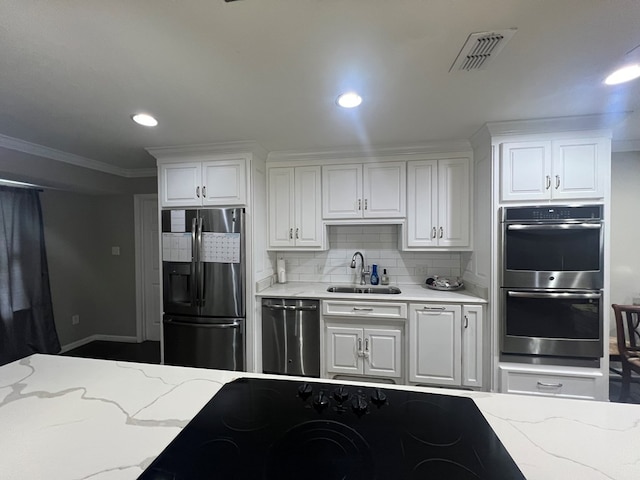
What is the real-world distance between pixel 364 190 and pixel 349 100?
1151 mm

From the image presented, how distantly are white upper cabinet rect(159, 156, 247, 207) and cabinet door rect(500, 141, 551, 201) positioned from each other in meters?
2.29

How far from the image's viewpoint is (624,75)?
1515 millimetres

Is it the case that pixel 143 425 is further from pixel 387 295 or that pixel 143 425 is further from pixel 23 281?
pixel 23 281

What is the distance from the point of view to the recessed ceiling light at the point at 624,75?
146 cm

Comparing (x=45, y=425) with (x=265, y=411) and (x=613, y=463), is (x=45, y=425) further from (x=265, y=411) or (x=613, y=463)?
(x=613, y=463)

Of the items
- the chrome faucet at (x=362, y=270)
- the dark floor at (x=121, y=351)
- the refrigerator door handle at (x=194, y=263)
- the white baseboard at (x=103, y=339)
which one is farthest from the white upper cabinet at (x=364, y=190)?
the white baseboard at (x=103, y=339)

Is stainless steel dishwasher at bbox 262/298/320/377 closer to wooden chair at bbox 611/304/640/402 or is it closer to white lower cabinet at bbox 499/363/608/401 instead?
white lower cabinet at bbox 499/363/608/401

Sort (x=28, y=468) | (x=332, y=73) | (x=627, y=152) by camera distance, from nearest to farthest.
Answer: (x=28, y=468)
(x=332, y=73)
(x=627, y=152)

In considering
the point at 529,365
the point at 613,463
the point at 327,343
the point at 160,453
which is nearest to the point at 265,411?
the point at 160,453

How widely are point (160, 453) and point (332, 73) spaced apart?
171 cm

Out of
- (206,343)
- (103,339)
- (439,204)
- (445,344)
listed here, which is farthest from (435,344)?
(103,339)

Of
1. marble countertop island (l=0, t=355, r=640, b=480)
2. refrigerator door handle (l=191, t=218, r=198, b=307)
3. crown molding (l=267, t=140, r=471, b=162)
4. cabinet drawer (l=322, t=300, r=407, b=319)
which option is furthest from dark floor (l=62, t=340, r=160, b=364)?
crown molding (l=267, t=140, r=471, b=162)

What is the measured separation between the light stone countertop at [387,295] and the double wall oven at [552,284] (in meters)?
0.32

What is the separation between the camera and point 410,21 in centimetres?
113
